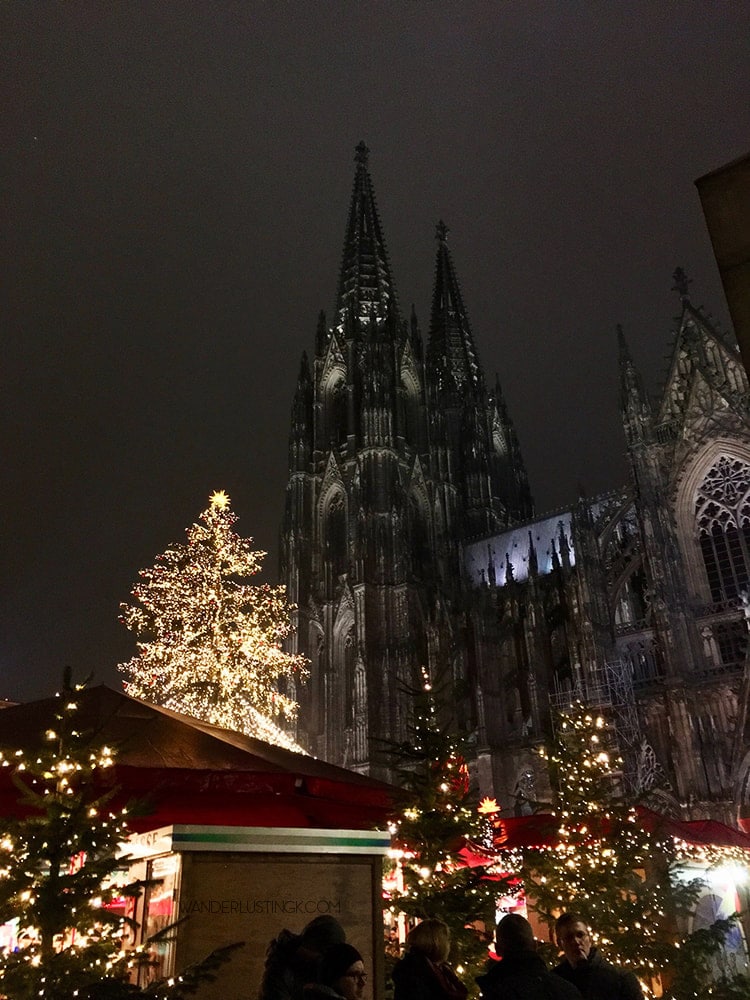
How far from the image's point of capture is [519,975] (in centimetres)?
336

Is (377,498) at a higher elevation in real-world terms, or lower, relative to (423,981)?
higher

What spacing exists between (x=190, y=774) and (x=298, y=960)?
2.26 metres

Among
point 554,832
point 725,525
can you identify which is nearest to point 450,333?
point 725,525

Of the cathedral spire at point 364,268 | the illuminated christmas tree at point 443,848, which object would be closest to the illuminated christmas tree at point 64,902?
the illuminated christmas tree at point 443,848

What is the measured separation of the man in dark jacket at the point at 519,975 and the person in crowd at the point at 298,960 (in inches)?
27.9

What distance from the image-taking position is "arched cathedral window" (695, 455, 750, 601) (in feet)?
82.7

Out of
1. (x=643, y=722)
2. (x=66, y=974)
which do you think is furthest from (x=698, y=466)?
(x=66, y=974)

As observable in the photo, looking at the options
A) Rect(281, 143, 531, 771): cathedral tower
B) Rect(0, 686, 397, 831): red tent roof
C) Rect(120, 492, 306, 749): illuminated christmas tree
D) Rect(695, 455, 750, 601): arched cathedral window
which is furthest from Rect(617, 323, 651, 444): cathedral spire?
Rect(0, 686, 397, 831): red tent roof

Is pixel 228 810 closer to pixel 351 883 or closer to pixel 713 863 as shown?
Answer: pixel 351 883

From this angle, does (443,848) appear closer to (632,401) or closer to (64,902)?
(64,902)

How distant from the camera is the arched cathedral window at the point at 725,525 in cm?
2520

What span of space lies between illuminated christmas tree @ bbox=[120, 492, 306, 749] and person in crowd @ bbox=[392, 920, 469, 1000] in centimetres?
1306

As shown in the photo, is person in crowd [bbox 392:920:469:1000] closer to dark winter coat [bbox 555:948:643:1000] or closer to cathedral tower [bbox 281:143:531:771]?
dark winter coat [bbox 555:948:643:1000]

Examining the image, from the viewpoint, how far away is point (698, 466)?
26578 millimetres
